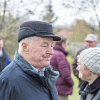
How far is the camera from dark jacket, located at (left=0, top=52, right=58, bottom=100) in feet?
3.97

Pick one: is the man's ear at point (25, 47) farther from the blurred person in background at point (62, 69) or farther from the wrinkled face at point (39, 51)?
the blurred person in background at point (62, 69)

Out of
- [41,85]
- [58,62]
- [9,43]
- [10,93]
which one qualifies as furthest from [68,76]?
[9,43]

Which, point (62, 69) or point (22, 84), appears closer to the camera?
point (22, 84)

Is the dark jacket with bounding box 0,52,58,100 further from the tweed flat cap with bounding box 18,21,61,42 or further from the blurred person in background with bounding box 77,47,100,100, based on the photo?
the blurred person in background with bounding box 77,47,100,100

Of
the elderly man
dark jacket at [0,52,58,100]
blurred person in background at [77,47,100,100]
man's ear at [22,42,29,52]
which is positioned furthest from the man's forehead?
blurred person in background at [77,47,100,100]

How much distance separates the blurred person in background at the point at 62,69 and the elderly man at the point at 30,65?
169 cm

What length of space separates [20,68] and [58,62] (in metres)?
1.89

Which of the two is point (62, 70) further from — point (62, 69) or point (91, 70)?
point (91, 70)

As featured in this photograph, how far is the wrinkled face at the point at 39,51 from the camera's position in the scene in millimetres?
1373

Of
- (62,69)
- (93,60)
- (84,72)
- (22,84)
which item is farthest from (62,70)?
(22,84)

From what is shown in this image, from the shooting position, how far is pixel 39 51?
1.39 meters

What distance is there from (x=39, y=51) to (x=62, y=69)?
1.87 metres

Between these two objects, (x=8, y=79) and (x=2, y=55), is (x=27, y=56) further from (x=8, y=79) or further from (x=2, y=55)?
(x=2, y=55)

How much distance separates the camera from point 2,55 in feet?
13.9
